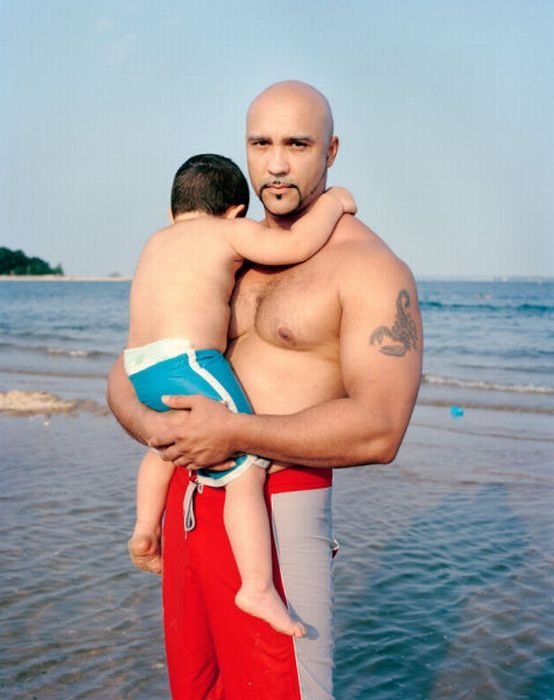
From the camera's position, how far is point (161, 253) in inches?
110

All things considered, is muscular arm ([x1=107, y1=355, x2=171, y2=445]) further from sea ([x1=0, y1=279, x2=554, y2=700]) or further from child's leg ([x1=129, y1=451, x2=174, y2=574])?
sea ([x1=0, y1=279, x2=554, y2=700])

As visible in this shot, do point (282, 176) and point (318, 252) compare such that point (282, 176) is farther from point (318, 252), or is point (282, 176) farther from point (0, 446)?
point (0, 446)

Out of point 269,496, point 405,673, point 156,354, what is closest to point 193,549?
point 269,496

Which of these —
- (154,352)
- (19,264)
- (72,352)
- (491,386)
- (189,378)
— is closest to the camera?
(189,378)

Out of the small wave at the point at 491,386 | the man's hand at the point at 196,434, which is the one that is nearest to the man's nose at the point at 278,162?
the man's hand at the point at 196,434

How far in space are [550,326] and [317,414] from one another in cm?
3016

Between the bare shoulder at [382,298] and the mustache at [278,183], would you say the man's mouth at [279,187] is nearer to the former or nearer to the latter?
the mustache at [278,183]

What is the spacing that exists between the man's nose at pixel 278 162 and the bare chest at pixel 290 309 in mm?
274

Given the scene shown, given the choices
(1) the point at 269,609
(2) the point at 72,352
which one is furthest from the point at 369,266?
(2) the point at 72,352

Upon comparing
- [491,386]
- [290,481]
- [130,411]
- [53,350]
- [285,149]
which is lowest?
[53,350]

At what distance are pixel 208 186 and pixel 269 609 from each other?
1369mm

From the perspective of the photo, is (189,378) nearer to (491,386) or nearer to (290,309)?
(290,309)

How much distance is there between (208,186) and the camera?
2.90 m

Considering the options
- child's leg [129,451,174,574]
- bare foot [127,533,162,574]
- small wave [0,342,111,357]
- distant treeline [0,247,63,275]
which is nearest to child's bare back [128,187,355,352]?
child's leg [129,451,174,574]
